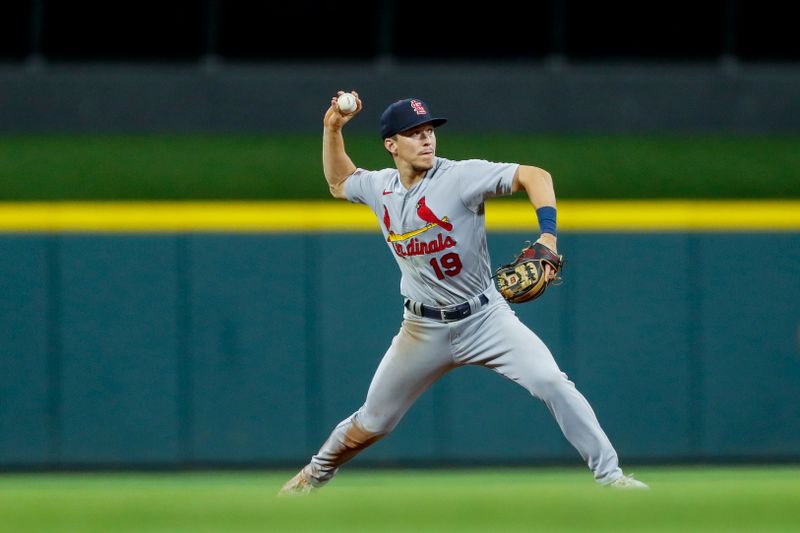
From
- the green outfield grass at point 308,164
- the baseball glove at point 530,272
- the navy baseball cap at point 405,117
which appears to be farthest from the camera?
the green outfield grass at point 308,164

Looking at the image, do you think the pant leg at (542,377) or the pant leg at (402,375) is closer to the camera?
the pant leg at (542,377)

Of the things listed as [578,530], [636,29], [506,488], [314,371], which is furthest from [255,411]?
[636,29]

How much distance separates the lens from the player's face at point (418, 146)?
16.6 feet

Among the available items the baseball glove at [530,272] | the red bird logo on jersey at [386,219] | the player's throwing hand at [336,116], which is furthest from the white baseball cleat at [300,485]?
the player's throwing hand at [336,116]

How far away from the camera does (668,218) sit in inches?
299

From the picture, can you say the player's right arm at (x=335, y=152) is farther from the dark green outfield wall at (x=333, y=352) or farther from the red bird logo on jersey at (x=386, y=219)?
the dark green outfield wall at (x=333, y=352)

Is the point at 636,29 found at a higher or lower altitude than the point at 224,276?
higher

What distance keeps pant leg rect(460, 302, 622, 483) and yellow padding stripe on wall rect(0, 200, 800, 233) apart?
2.61 meters

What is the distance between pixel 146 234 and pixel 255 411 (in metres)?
1.25

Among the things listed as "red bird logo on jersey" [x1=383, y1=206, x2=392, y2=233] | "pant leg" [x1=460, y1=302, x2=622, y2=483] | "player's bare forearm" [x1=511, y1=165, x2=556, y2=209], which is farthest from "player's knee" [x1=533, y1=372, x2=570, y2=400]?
"red bird logo on jersey" [x1=383, y1=206, x2=392, y2=233]

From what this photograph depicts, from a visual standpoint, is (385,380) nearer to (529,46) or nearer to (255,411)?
Answer: (255,411)

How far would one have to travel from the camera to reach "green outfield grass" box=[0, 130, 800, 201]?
9.25 metres

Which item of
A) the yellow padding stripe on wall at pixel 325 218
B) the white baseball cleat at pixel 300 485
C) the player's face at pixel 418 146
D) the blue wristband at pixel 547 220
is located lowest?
the white baseball cleat at pixel 300 485

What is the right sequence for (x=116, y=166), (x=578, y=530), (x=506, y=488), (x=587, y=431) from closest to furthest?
(x=578, y=530) → (x=506, y=488) → (x=587, y=431) → (x=116, y=166)
